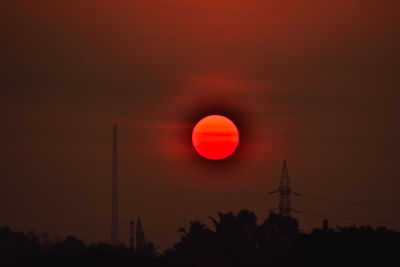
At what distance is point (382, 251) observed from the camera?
87.4 metres

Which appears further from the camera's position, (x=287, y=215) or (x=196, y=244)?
(x=287, y=215)

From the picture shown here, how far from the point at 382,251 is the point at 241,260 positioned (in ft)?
67.1

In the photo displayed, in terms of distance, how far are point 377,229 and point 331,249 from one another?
323 inches

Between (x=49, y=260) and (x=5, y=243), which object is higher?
(x=5, y=243)

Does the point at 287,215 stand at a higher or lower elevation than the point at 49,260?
higher

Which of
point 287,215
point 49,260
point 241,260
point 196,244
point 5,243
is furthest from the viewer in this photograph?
point 5,243

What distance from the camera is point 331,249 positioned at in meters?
89.1

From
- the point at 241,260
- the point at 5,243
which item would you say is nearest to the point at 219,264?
the point at 241,260

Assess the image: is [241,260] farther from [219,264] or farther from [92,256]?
[92,256]

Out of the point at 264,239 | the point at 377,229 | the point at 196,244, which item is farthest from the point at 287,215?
the point at 377,229

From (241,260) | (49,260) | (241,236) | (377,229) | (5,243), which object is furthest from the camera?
(5,243)

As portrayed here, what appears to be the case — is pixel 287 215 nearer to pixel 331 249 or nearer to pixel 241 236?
pixel 241 236

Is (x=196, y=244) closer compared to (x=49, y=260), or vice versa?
(x=49, y=260)

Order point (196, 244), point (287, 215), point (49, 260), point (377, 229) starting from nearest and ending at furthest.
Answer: point (49, 260)
point (377, 229)
point (196, 244)
point (287, 215)
